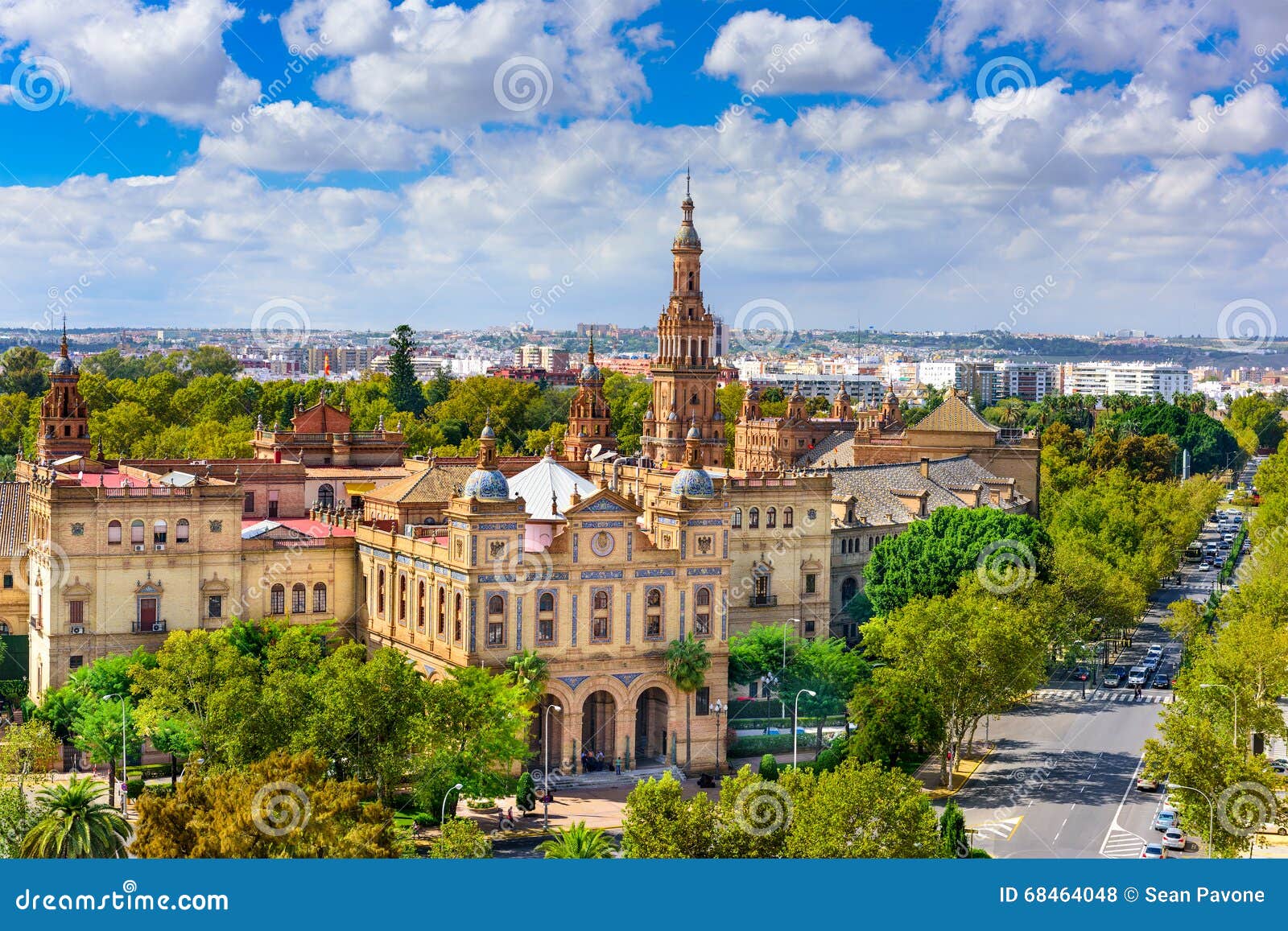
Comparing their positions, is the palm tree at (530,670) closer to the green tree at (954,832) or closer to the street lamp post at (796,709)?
the street lamp post at (796,709)

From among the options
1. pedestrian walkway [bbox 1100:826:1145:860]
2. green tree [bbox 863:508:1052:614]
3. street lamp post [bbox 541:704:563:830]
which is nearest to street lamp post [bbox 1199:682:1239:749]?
pedestrian walkway [bbox 1100:826:1145:860]

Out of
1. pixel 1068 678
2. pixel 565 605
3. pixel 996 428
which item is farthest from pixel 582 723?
pixel 996 428

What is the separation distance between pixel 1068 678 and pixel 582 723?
36.9 m

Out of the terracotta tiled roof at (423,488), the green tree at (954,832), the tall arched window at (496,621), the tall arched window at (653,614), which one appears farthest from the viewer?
the terracotta tiled roof at (423,488)

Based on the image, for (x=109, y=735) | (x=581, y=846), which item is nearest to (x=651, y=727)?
(x=109, y=735)

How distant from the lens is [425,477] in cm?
9556

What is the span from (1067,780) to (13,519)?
57.6m

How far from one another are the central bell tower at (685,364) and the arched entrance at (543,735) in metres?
52.7

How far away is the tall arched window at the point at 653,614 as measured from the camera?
81.9m

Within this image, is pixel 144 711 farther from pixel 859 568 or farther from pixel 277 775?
pixel 859 568

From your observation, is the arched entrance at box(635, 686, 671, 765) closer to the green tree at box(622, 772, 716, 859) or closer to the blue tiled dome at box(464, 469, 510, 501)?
the blue tiled dome at box(464, 469, 510, 501)

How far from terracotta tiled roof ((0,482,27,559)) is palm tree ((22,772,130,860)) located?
40933mm

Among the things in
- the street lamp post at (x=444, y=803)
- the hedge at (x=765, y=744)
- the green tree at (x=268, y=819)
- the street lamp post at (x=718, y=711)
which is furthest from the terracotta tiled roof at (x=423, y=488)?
the green tree at (x=268, y=819)

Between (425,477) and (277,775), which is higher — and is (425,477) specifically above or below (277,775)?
above
